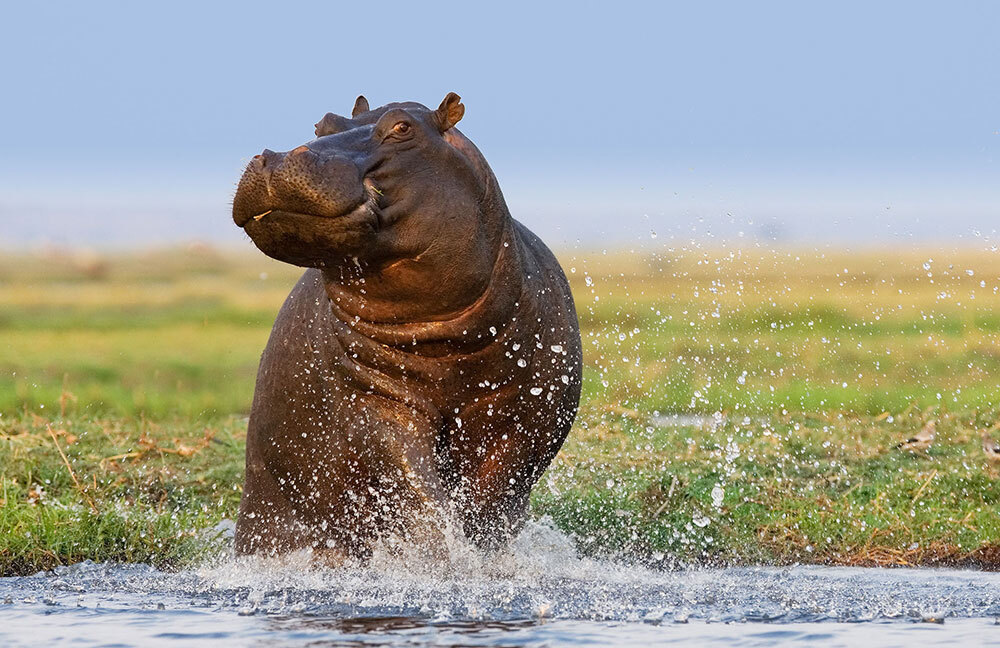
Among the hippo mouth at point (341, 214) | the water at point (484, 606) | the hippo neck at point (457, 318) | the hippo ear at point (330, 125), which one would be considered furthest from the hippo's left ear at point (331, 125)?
the water at point (484, 606)

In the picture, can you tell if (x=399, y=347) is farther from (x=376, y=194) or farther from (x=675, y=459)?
(x=675, y=459)

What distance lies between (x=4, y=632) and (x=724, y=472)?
4737 millimetres

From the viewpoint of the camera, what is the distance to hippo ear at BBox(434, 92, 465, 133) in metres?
6.52

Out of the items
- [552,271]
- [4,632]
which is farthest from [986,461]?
[4,632]

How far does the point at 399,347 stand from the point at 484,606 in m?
1.10

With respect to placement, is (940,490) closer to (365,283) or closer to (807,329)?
(365,283)

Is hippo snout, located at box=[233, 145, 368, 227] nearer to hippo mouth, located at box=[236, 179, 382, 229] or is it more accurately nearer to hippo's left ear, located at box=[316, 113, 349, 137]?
Answer: hippo mouth, located at box=[236, 179, 382, 229]

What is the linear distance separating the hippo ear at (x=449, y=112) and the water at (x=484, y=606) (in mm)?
1720

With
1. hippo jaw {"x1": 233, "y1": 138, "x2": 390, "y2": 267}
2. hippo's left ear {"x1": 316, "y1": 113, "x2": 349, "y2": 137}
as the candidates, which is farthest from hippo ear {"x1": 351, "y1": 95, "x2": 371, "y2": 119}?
hippo jaw {"x1": 233, "y1": 138, "x2": 390, "y2": 267}

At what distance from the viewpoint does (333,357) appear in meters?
6.88

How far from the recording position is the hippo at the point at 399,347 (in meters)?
6.19

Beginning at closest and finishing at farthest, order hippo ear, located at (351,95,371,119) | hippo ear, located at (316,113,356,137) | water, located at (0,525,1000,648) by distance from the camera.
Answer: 1. water, located at (0,525,1000,648)
2. hippo ear, located at (316,113,356,137)
3. hippo ear, located at (351,95,371,119)

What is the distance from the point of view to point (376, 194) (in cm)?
619

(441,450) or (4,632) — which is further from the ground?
(441,450)
